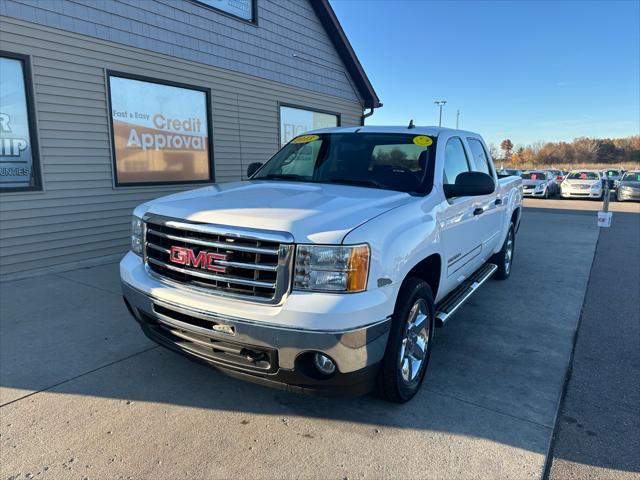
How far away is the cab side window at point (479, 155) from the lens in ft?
16.0

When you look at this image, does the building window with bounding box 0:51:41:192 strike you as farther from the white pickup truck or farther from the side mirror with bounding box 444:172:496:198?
the side mirror with bounding box 444:172:496:198

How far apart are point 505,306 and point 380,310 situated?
3.30 metres

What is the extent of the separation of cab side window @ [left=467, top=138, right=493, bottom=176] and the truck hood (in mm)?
1962

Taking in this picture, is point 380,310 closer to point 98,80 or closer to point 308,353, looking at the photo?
point 308,353

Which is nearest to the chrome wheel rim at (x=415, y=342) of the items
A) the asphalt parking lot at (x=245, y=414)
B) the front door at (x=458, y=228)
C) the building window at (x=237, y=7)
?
the asphalt parking lot at (x=245, y=414)

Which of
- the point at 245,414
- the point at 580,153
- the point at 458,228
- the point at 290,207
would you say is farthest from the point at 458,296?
the point at 580,153

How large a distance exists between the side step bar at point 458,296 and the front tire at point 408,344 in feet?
0.76

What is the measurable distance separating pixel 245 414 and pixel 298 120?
29.7 ft

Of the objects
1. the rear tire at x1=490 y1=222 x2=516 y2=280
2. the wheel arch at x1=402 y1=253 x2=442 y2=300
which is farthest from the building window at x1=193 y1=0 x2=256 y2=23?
the wheel arch at x1=402 y1=253 x2=442 y2=300

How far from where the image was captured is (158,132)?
779 cm

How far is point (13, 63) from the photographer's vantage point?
5.86 m

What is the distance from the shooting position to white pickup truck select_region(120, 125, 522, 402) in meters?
2.45

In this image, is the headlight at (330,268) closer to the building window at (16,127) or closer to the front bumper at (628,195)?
the building window at (16,127)

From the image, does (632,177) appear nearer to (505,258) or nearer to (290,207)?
(505,258)
